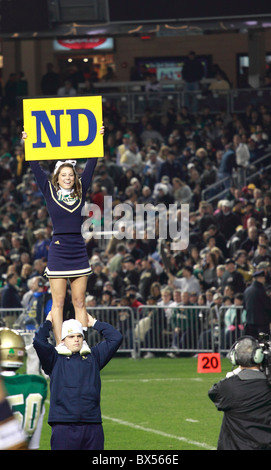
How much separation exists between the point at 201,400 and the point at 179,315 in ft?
15.0

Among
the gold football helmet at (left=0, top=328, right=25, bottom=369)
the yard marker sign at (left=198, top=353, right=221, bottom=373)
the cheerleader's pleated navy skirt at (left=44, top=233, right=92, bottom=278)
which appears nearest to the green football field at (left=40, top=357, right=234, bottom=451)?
the yard marker sign at (left=198, top=353, right=221, bottom=373)

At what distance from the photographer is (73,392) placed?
764cm

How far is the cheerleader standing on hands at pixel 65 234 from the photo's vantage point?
9891 mm

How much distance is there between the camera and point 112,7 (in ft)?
70.1

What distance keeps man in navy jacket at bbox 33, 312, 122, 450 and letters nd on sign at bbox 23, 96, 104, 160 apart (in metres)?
2.69

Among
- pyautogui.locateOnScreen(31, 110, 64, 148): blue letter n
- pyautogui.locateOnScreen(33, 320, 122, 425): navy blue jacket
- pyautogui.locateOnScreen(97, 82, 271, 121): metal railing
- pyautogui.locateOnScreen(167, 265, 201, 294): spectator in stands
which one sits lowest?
pyautogui.locateOnScreen(167, 265, 201, 294): spectator in stands

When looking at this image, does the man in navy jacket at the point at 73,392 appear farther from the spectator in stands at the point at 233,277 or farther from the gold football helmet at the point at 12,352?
the spectator in stands at the point at 233,277

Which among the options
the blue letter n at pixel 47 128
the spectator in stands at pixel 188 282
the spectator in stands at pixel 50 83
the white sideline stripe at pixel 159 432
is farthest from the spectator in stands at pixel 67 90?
the blue letter n at pixel 47 128

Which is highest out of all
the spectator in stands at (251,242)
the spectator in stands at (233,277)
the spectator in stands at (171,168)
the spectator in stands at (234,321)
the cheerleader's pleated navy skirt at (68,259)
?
the cheerleader's pleated navy skirt at (68,259)

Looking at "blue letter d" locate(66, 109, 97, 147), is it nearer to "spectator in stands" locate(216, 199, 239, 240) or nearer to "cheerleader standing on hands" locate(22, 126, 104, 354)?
"cheerleader standing on hands" locate(22, 126, 104, 354)

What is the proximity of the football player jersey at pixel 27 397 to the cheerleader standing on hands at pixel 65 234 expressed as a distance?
240 centimetres

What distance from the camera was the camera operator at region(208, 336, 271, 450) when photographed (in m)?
7.32

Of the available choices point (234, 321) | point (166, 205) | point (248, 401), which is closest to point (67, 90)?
point (166, 205)

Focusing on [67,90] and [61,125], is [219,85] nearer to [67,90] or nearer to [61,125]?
[67,90]
